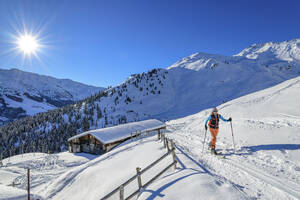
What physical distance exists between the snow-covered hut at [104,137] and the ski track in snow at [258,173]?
57.5 feet

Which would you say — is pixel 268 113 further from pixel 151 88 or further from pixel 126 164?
pixel 151 88

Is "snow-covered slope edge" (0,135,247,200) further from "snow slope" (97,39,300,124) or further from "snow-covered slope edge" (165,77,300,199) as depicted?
"snow slope" (97,39,300,124)

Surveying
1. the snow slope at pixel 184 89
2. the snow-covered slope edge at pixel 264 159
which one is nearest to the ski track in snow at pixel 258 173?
the snow-covered slope edge at pixel 264 159

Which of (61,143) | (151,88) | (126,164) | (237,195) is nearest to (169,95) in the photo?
(151,88)

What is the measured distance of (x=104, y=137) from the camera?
25.5 metres

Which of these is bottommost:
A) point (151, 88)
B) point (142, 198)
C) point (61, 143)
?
point (61, 143)

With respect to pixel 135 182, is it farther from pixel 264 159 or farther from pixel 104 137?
pixel 104 137

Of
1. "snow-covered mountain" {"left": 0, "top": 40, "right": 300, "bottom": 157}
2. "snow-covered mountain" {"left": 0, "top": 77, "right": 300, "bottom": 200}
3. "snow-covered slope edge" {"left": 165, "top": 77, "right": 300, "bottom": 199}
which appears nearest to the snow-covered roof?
"snow-covered mountain" {"left": 0, "top": 77, "right": 300, "bottom": 200}

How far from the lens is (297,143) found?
8.71 meters

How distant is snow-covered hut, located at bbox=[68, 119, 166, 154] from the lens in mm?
25172

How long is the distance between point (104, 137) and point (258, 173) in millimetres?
23497

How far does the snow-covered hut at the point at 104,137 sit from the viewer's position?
82.6 feet

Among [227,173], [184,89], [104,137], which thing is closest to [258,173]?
[227,173]

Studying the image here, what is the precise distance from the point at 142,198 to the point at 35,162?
88.2ft
